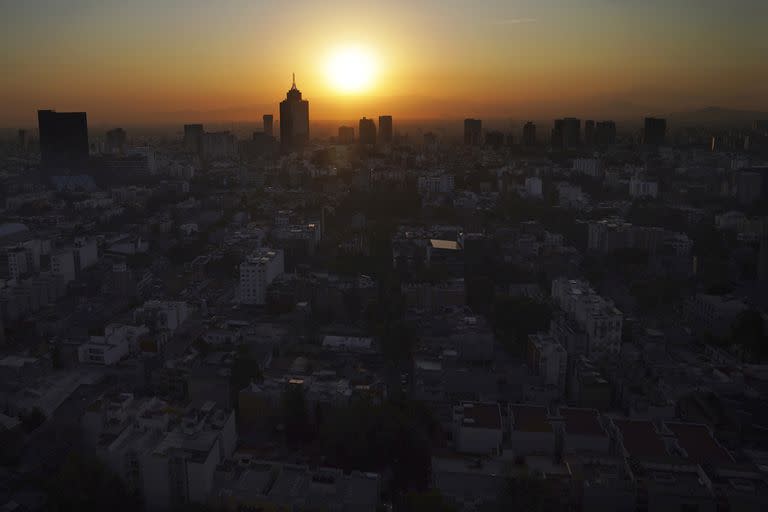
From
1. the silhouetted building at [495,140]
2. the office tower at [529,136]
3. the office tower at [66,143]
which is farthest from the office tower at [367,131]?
the office tower at [66,143]

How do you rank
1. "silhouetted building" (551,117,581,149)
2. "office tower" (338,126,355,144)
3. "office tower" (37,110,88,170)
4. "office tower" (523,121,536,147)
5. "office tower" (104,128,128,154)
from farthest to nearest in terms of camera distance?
"office tower" (338,126,355,144) → "office tower" (104,128,128,154) → "office tower" (523,121,536,147) → "silhouetted building" (551,117,581,149) → "office tower" (37,110,88,170)

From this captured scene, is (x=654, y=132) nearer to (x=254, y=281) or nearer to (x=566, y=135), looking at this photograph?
(x=566, y=135)

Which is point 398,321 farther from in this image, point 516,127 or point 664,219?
point 516,127

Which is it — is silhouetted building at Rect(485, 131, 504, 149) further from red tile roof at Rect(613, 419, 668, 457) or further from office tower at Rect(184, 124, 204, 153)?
red tile roof at Rect(613, 419, 668, 457)

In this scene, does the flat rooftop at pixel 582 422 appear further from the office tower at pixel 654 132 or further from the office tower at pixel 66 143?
the office tower at pixel 66 143

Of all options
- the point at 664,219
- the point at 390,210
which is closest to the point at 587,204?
the point at 664,219

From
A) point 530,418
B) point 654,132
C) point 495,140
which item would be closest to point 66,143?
point 495,140

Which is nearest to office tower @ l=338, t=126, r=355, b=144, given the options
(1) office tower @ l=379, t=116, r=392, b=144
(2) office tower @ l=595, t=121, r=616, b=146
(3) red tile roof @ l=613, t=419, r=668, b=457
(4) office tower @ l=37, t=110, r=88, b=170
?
(1) office tower @ l=379, t=116, r=392, b=144
